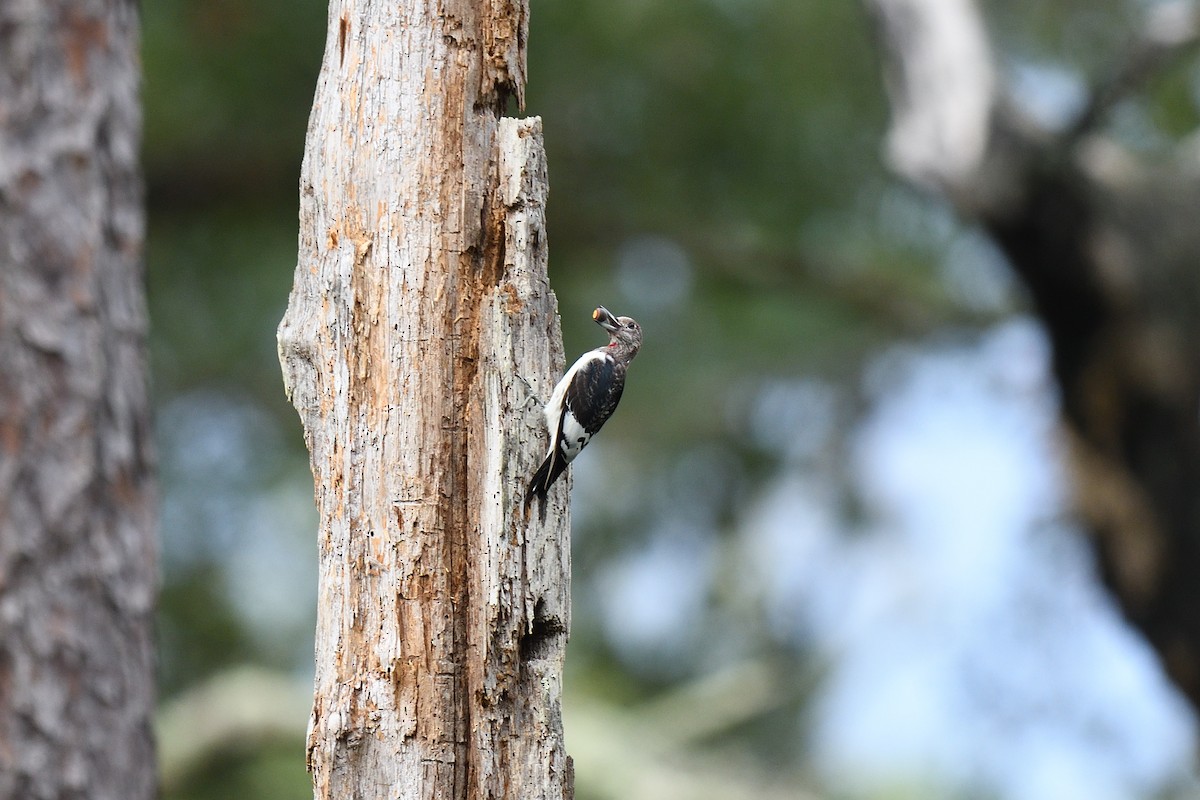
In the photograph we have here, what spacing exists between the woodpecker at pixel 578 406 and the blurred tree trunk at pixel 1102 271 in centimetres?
201

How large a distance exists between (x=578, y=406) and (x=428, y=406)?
226 mm

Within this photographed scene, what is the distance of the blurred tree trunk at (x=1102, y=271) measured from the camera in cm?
366

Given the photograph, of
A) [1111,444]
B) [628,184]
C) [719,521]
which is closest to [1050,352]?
[1111,444]

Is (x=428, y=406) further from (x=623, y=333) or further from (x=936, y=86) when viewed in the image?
(x=936, y=86)

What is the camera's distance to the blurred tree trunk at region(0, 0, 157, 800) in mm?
1739

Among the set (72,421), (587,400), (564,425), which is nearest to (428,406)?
(564,425)

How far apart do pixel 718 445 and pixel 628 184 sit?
4.72 ft

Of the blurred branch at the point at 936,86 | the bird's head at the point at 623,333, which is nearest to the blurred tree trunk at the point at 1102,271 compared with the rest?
the blurred branch at the point at 936,86

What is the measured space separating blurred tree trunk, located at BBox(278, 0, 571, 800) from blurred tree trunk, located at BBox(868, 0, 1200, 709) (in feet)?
7.94

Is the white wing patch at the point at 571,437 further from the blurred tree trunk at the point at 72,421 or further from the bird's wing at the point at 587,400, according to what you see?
the blurred tree trunk at the point at 72,421

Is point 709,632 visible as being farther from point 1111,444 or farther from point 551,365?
point 551,365

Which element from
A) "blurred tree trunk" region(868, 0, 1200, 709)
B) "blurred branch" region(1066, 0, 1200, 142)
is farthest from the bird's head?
"blurred branch" region(1066, 0, 1200, 142)

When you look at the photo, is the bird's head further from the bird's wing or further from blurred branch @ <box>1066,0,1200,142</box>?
blurred branch @ <box>1066,0,1200,142</box>

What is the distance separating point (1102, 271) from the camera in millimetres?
3697
